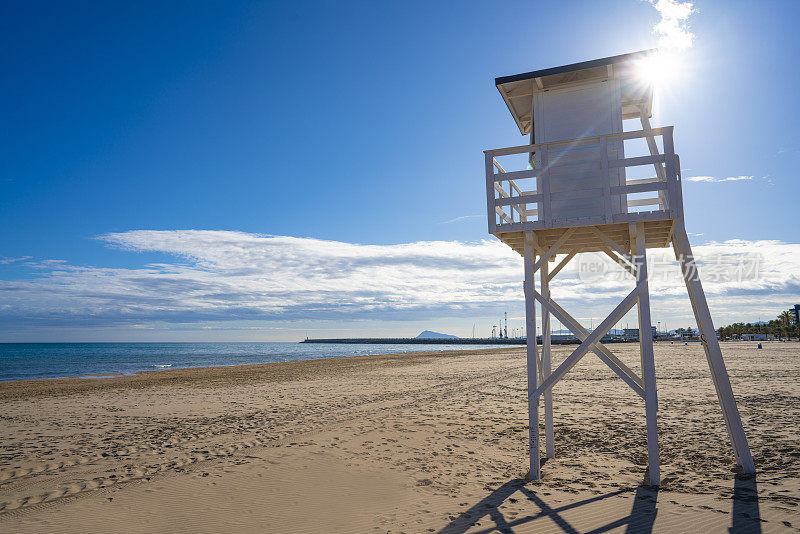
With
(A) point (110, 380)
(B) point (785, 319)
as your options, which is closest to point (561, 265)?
(A) point (110, 380)

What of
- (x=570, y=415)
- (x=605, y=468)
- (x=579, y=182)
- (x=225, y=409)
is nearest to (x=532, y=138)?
(x=579, y=182)

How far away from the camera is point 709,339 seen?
6793 millimetres

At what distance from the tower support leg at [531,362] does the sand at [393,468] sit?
369mm

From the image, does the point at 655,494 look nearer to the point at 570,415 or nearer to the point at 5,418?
the point at 570,415

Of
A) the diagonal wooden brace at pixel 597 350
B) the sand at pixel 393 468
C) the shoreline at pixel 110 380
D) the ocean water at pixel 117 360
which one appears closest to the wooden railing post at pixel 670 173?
the diagonal wooden brace at pixel 597 350

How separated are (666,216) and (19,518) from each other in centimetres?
918

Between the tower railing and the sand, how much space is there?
12.1 feet

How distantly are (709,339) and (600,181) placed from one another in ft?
9.64

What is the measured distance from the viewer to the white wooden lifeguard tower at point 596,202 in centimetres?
629

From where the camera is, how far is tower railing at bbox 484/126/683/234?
6215 mm

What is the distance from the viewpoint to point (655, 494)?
5711 mm

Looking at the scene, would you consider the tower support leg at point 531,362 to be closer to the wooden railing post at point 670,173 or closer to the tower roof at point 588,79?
the wooden railing post at point 670,173

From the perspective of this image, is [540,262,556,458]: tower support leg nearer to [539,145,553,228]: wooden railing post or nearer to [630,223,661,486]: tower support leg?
[539,145,553,228]: wooden railing post

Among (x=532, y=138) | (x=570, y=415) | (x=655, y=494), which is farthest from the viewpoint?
(x=570, y=415)
